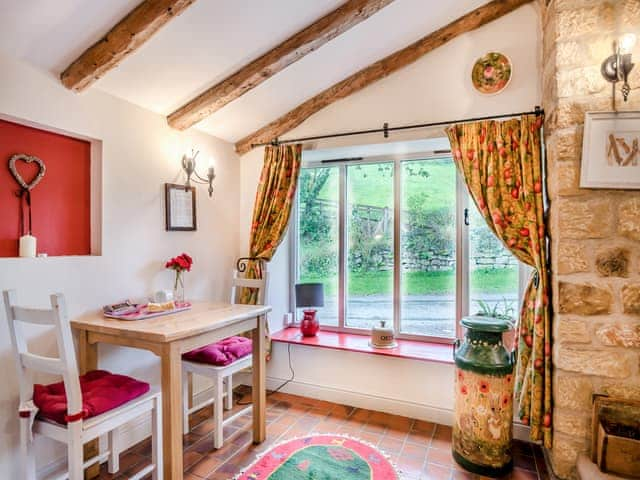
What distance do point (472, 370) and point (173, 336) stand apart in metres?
1.69

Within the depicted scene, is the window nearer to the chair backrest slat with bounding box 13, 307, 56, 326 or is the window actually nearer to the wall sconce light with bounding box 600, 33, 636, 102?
the wall sconce light with bounding box 600, 33, 636, 102

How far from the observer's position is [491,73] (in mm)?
2607

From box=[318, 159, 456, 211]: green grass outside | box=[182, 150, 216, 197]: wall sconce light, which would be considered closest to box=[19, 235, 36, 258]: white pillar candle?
box=[182, 150, 216, 197]: wall sconce light

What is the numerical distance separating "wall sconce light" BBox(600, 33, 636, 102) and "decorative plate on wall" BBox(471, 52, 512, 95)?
732 mm

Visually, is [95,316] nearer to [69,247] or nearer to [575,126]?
[69,247]

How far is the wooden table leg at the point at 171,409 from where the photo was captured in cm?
184

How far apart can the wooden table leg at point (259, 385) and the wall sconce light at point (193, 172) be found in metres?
1.24

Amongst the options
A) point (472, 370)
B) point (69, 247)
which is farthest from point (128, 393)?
point (472, 370)

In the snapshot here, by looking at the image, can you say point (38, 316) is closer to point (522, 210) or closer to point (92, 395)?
point (92, 395)

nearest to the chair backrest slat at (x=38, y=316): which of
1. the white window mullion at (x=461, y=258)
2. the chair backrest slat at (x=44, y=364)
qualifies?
the chair backrest slat at (x=44, y=364)

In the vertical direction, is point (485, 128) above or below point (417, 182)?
above

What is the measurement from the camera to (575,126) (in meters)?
1.96

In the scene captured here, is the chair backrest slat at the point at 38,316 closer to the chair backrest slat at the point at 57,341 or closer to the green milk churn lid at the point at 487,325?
the chair backrest slat at the point at 57,341

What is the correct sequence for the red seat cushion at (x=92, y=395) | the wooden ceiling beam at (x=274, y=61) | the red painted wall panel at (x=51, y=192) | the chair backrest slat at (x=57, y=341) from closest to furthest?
1. the chair backrest slat at (x=57, y=341)
2. the red seat cushion at (x=92, y=395)
3. the red painted wall panel at (x=51, y=192)
4. the wooden ceiling beam at (x=274, y=61)
